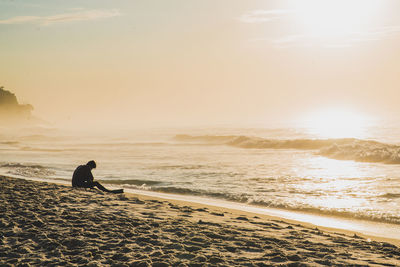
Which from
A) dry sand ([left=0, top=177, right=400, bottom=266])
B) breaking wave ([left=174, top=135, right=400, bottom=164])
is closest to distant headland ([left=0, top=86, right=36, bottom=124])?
breaking wave ([left=174, top=135, right=400, bottom=164])

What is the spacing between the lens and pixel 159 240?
7117 mm

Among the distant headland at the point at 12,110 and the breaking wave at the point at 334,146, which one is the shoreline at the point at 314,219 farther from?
the distant headland at the point at 12,110

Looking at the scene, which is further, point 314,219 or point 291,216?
point 291,216

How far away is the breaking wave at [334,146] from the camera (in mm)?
25391

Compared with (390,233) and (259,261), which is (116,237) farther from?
(390,233)

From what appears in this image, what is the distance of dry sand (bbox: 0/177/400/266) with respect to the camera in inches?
239

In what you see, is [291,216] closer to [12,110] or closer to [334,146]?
[334,146]

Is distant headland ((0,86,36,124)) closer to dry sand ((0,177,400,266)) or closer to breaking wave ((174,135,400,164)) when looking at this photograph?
breaking wave ((174,135,400,164))

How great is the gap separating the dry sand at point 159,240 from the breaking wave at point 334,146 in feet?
60.3

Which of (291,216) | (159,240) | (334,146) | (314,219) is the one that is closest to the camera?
(159,240)

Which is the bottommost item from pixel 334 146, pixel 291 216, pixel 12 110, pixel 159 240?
pixel 291 216

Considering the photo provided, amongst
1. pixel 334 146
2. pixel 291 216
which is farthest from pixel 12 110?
pixel 291 216

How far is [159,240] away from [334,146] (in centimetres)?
2953

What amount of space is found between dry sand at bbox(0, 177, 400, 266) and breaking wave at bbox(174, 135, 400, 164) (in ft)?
60.3
